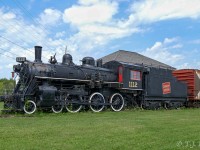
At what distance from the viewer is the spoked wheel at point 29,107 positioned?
16.1 m

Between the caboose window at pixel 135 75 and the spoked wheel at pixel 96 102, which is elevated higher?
the caboose window at pixel 135 75

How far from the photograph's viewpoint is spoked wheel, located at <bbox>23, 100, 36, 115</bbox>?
16078 mm

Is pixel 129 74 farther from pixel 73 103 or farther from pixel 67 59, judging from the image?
pixel 73 103

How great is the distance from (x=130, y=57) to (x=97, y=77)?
32065 mm

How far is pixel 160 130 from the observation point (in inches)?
378

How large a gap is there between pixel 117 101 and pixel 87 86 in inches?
86.5

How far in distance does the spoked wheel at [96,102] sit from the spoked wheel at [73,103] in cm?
72

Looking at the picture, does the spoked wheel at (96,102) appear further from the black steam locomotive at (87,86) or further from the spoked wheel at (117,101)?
the spoked wheel at (117,101)

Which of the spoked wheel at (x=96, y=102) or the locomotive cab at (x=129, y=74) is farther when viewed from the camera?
the locomotive cab at (x=129, y=74)

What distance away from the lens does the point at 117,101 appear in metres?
20.1

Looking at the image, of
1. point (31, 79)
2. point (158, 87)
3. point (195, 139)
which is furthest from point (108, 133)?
point (158, 87)

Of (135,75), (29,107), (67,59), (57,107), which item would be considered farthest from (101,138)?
(135,75)

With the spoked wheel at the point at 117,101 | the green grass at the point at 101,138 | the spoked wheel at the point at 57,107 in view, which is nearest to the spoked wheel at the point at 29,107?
the spoked wheel at the point at 57,107

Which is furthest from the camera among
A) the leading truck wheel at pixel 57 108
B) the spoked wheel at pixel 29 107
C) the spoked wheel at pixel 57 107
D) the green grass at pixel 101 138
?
the leading truck wheel at pixel 57 108
